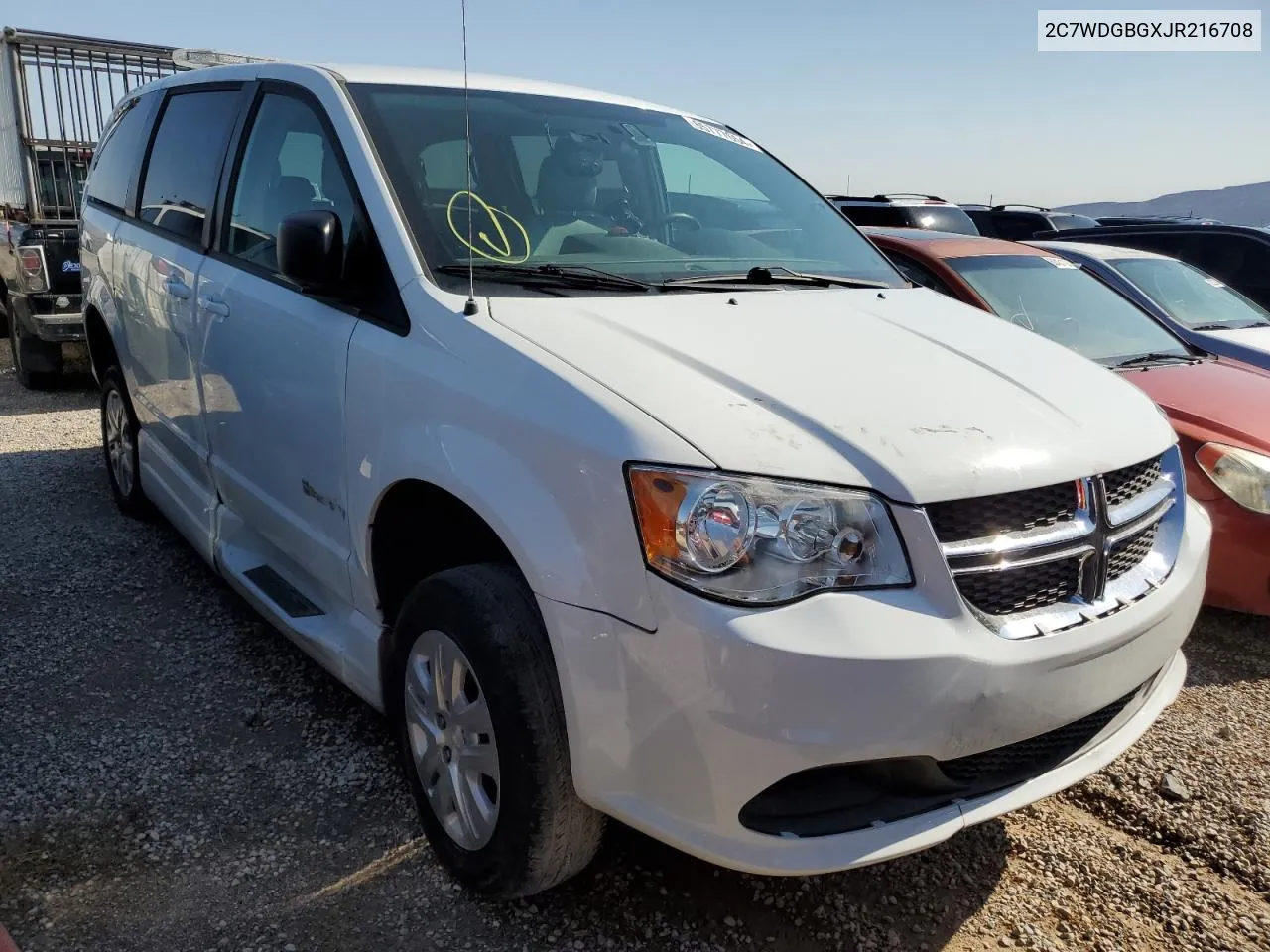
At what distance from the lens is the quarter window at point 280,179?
2.75 m

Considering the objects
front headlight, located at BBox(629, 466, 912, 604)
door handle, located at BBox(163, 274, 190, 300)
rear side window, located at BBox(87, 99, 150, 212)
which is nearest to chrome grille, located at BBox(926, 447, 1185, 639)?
front headlight, located at BBox(629, 466, 912, 604)

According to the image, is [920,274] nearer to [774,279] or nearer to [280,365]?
[774,279]

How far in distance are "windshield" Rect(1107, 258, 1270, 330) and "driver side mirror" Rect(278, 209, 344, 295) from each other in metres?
5.09

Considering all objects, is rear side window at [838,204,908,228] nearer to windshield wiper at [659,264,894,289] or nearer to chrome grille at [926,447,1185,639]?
windshield wiper at [659,264,894,289]

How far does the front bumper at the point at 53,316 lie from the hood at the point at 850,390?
21.6ft

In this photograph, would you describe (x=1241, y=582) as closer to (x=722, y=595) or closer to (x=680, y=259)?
(x=680, y=259)

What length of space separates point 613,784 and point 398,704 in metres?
0.77

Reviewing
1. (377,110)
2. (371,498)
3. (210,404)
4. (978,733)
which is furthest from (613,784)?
(210,404)

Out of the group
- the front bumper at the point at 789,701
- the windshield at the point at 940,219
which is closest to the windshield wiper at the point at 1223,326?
the front bumper at the point at 789,701

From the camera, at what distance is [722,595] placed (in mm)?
1760

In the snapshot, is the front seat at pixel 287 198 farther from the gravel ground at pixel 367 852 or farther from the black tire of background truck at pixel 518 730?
the gravel ground at pixel 367 852

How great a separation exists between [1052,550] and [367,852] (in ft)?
5.70

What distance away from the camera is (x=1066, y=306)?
17.0ft

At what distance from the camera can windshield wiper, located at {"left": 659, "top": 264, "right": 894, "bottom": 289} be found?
270 cm
